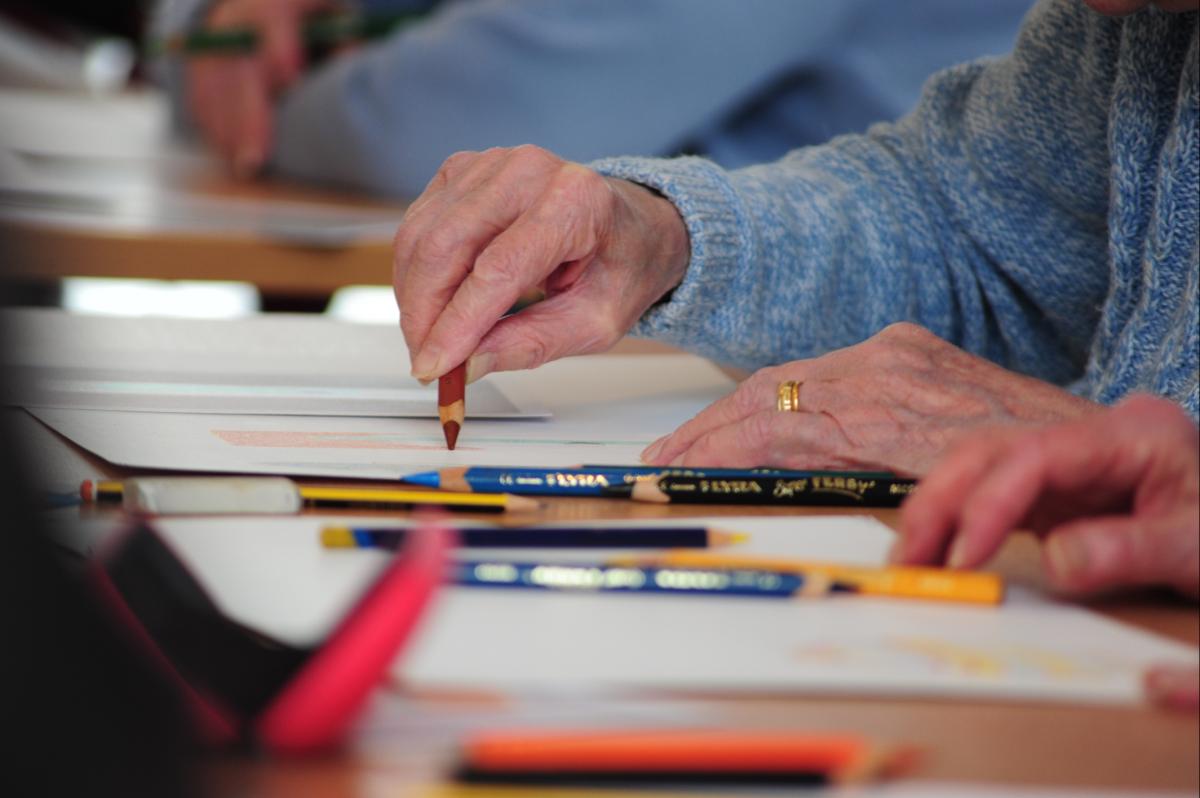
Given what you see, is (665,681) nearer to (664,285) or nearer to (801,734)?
(801,734)

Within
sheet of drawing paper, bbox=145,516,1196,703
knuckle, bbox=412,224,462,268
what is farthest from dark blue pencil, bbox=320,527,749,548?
knuckle, bbox=412,224,462,268

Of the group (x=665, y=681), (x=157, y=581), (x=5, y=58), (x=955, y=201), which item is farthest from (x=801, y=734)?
(x=5, y=58)

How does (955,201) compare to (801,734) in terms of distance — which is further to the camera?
(955,201)

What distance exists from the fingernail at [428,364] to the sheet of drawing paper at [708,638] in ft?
0.65

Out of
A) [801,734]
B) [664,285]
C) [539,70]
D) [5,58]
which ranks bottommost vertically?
[801,734]

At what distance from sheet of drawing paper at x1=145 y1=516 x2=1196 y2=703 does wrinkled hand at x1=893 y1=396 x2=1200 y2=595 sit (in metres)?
0.02

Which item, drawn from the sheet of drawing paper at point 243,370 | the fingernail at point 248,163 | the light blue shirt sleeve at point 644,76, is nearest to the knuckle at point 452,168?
the sheet of drawing paper at point 243,370

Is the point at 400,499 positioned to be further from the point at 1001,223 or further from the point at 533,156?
the point at 1001,223

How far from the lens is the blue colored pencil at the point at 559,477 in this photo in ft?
1.68

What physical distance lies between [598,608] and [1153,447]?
6.6 inches

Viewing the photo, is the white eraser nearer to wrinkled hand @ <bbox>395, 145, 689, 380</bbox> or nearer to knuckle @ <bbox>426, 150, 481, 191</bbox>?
wrinkled hand @ <bbox>395, 145, 689, 380</bbox>

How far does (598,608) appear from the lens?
0.38 meters

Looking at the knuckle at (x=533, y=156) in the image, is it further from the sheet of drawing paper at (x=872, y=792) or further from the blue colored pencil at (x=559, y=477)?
the sheet of drawing paper at (x=872, y=792)

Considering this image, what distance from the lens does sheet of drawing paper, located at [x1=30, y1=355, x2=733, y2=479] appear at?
0.55 m
